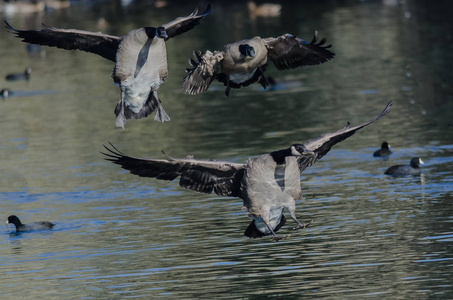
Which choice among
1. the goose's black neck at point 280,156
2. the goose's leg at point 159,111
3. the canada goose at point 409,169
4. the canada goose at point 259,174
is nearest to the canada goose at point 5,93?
the canada goose at point 409,169

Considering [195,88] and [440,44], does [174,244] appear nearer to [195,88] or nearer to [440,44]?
[195,88]

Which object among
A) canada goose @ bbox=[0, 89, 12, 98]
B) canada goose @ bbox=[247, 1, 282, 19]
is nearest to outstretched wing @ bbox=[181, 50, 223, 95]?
canada goose @ bbox=[0, 89, 12, 98]

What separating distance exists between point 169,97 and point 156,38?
26.1m

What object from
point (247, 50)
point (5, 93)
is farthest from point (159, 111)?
point (5, 93)

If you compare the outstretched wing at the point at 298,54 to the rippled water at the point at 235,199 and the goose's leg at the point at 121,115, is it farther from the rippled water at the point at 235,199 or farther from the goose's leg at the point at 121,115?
the rippled water at the point at 235,199

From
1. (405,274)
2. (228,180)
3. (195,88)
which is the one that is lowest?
(405,274)

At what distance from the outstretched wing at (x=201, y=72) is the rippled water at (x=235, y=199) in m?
3.29

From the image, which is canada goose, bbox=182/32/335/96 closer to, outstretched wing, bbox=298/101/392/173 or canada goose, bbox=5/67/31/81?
outstretched wing, bbox=298/101/392/173

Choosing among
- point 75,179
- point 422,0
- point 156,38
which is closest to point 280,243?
point 156,38

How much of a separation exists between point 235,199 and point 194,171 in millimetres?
8231

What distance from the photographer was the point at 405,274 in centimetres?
1747

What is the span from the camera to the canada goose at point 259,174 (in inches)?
650

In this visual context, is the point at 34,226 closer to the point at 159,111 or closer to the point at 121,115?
the point at 121,115

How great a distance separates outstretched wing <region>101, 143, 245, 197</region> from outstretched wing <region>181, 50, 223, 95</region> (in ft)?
4.08
